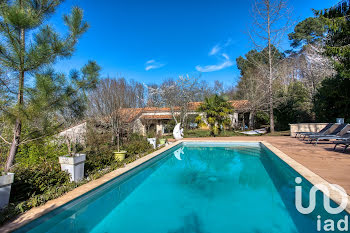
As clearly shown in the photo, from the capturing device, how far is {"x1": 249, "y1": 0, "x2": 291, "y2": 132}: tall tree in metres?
19.0

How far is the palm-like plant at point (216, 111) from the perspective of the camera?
A: 17.5m

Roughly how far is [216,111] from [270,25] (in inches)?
425

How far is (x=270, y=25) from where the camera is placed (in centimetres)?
1948

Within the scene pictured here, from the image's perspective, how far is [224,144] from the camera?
1477cm

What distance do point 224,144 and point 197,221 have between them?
440 inches

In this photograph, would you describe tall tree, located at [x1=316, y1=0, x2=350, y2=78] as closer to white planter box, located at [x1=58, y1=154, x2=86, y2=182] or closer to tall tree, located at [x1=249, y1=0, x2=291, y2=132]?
tall tree, located at [x1=249, y1=0, x2=291, y2=132]

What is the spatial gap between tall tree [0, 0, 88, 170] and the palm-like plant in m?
14.2

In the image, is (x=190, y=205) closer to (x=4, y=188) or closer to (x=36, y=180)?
(x=36, y=180)

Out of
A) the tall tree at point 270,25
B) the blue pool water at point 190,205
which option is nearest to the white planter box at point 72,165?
the blue pool water at point 190,205

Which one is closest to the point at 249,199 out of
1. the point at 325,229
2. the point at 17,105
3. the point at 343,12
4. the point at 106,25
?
the point at 325,229

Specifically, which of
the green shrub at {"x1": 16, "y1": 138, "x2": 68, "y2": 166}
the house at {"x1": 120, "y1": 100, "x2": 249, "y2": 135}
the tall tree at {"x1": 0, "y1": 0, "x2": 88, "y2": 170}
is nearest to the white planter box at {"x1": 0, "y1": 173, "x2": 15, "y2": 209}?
the tall tree at {"x1": 0, "y1": 0, "x2": 88, "y2": 170}

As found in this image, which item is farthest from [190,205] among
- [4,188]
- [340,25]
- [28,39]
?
[340,25]

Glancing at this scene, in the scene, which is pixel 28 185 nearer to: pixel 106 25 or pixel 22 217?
pixel 22 217

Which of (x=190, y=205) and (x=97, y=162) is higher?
(x=97, y=162)
